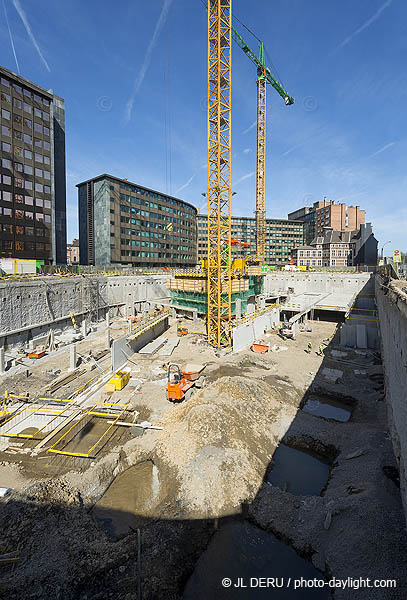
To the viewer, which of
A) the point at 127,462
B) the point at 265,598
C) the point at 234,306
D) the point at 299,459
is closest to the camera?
the point at 265,598

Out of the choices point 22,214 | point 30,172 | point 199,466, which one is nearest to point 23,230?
point 22,214

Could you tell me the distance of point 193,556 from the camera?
9242mm

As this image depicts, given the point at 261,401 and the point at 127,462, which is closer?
the point at 127,462

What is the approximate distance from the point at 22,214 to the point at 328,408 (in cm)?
6458

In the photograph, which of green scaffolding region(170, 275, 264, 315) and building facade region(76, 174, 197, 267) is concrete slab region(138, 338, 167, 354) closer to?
green scaffolding region(170, 275, 264, 315)

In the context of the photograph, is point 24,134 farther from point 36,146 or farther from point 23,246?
point 23,246

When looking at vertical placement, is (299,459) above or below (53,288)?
below

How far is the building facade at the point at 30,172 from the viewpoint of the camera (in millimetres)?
54312

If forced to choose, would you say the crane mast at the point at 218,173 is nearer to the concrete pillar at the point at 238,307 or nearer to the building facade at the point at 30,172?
the concrete pillar at the point at 238,307

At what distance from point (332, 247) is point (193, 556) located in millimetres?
93120

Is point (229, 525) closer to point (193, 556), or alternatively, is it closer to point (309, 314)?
point (193, 556)

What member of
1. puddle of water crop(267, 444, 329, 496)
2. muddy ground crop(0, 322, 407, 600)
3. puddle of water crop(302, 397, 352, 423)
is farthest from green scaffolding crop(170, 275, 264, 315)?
puddle of water crop(267, 444, 329, 496)

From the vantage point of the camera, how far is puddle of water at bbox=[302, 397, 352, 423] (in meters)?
18.6

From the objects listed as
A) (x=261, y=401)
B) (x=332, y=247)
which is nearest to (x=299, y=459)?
(x=261, y=401)
